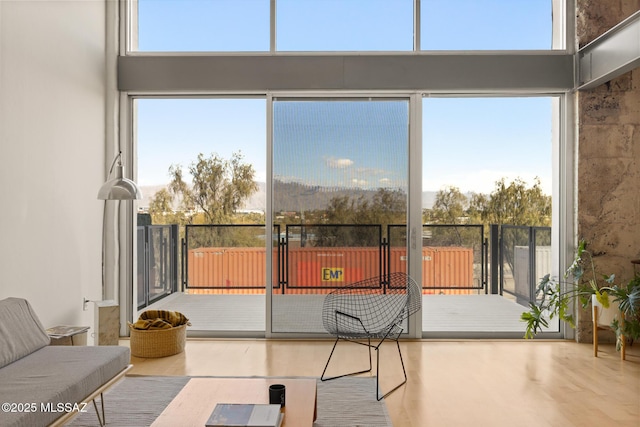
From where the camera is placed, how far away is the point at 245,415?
2303mm

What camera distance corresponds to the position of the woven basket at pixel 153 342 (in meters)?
4.45

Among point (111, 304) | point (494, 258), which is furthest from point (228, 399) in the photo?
point (494, 258)

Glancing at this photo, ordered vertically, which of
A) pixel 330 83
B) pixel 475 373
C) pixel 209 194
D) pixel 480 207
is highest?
pixel 330 83

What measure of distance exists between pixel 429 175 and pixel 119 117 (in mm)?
3461

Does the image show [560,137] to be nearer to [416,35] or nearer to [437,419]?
[416,35]

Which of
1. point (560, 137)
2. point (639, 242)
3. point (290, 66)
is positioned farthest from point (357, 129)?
point (639, 242)

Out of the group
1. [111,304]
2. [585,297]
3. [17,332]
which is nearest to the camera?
[17,332]

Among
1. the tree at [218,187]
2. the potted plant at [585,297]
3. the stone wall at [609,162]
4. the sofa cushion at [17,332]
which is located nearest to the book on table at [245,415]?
the sofa cushion at [17,332]

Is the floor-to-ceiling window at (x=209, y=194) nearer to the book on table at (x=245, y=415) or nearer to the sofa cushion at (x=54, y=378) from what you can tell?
the sofa cushion at (x=54, y=378)

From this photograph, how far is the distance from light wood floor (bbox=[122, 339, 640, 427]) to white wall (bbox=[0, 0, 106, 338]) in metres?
0.94

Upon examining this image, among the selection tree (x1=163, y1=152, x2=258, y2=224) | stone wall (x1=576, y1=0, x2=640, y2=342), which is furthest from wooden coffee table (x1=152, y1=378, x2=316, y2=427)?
tree (x1=163, y1=152, x2=258, y2=224)

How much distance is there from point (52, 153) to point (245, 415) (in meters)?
2.78

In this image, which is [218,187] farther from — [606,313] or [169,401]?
[606,313]

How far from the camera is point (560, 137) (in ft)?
17.1
